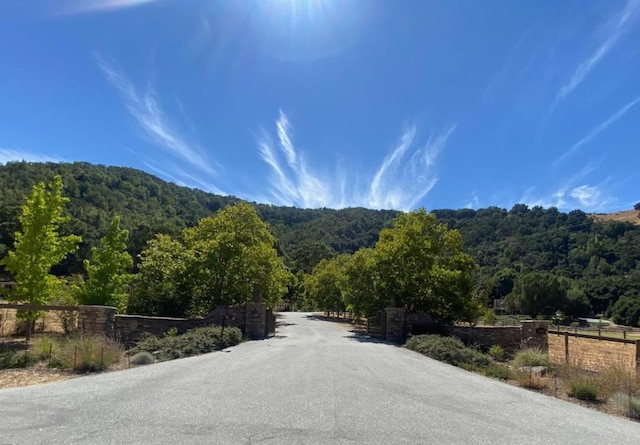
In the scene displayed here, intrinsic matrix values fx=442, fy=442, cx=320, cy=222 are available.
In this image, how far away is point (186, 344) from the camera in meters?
15.3

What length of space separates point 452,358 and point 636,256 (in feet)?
385

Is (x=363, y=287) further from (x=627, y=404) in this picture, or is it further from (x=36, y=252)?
(x=627, y=404)

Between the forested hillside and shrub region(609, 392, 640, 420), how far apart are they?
57650 mm

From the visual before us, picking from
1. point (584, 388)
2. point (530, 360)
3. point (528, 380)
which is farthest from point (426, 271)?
point (584, 388)

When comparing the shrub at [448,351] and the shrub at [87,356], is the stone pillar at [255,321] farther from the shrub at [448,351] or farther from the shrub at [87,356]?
the shrub at [87,356]

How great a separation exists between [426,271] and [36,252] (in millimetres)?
18437

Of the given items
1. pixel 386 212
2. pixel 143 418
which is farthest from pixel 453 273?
pixel 386 212

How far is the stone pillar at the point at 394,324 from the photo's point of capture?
22422 millimetres

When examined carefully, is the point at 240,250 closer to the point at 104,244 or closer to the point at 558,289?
the point at 104,244

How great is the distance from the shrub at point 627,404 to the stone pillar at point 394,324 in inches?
519

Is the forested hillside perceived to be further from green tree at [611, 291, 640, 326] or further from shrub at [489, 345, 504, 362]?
shrub at [489, 345, 504, 362]

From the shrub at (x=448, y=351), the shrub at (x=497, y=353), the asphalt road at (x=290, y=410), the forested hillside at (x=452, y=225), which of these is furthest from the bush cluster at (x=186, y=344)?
the forested hillside at (x=452, y=225)

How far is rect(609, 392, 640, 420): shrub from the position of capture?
8808mm

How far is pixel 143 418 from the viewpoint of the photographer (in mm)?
6852
